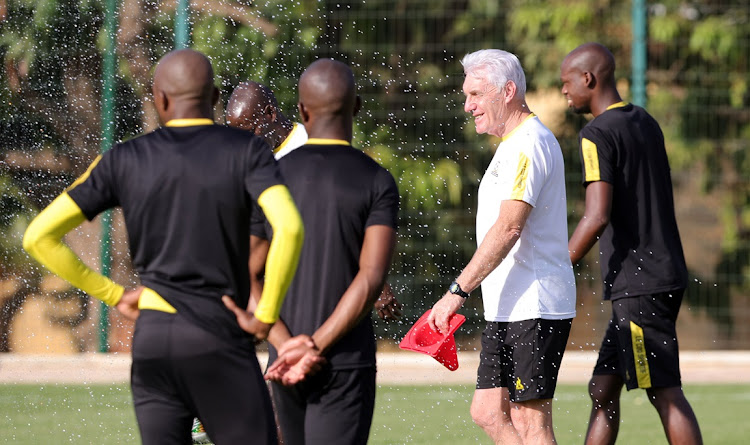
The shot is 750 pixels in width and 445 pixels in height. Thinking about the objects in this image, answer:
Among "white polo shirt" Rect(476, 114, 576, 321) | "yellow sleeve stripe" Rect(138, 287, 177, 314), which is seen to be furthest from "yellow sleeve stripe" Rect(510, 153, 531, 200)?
"yellow sleeve stripe" Rect(138, 287, 177, 314)

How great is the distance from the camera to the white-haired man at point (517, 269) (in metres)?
5.12

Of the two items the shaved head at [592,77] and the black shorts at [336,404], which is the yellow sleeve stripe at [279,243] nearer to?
the black shorts at [336,404]

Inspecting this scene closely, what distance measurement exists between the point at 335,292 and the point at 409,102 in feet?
28.2

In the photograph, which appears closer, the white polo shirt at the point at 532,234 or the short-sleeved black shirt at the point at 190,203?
the short-sleeved black shirt at the point at 190,203

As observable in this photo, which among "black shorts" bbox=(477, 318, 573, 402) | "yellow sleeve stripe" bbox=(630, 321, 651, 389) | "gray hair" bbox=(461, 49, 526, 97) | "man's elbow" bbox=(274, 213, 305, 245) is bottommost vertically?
"yellow sleeve stripe" bbox=(630, 321, 651, 389)

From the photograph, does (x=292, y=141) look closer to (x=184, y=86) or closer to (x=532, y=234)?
(x=532, y=234)

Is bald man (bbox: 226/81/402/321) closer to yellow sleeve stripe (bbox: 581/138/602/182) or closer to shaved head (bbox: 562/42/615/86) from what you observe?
yellow sleeve stripe (bbox: 581/138/602/182)

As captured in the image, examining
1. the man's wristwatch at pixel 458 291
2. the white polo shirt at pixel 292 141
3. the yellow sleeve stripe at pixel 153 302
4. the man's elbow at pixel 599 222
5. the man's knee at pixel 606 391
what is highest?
the white polo shirt at pixel 292 141

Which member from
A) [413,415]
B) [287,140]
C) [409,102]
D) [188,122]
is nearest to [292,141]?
[287,140]

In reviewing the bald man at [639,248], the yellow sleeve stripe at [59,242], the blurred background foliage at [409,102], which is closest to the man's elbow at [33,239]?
the yellow sleeve stripe at [59,242]

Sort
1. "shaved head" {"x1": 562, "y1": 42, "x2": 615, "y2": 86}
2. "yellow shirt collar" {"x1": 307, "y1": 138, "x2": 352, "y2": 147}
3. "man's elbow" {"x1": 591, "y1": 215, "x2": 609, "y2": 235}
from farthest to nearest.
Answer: "shaved head" {"x1": 562, "y1": 42, "x2": 615, "y2": 86}, "man's elbow" {"x1": 591, "y1": 215, "x2": 609, "y2": 235}, "yellow shirt collar" {"x1": 307, "y1": 138, "x2": 352, "y2": 147}

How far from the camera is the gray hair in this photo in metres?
5.43

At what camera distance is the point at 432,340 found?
5.00m

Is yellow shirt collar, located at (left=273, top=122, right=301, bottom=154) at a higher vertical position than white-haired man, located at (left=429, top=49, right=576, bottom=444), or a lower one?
higher
